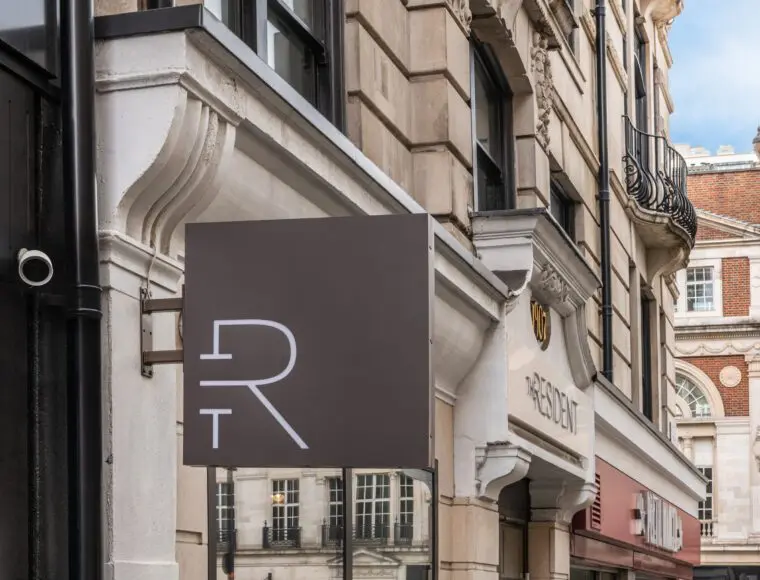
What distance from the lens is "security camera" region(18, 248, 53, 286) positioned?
571 cm

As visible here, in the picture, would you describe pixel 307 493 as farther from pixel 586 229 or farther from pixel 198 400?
pixel 586 229

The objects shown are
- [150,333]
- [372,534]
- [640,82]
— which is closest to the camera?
[150,333]

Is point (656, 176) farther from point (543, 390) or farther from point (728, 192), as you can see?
point (728, 192)

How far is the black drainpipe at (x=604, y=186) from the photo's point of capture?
61.7ft

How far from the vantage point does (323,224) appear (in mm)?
5836

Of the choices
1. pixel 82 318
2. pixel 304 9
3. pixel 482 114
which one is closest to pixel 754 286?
pixel 482 114

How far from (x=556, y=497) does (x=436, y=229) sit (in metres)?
5.64

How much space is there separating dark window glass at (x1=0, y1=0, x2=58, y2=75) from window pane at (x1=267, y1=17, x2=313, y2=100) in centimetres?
289

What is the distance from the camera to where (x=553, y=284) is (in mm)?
12727

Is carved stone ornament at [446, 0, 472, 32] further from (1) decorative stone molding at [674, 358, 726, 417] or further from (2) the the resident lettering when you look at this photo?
(1) decorative stone molding at [674, 358, 726, 417]

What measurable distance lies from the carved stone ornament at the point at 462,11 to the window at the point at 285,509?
15.4ft

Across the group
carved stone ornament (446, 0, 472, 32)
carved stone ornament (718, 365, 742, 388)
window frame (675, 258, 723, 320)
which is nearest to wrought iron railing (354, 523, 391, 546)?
carved stone ornament (446, 0, 472, 32)

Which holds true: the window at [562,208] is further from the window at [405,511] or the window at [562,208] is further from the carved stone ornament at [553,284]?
the window at [405,511]

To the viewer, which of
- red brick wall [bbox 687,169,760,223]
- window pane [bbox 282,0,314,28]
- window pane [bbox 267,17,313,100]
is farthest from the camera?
red brick wall [bbox 687,169,760,223]
